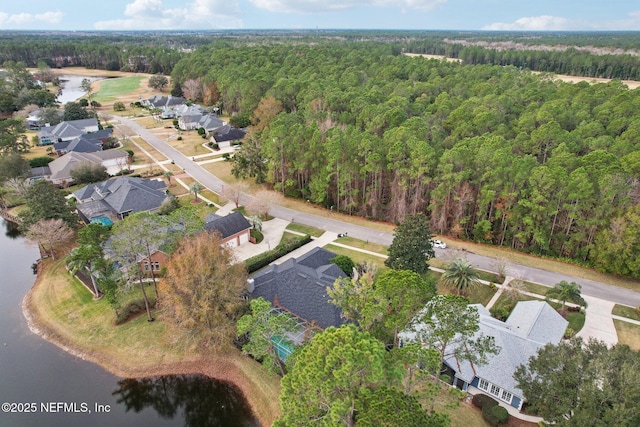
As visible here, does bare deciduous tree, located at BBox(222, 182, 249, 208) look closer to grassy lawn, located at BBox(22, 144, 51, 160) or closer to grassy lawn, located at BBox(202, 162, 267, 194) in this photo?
grassy lawn, located at BBox(202, 162, 267, 194)

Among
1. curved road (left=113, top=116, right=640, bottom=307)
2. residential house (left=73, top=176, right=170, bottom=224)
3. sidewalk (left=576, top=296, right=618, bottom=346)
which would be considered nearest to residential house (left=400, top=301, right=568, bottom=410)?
sidewalk (left=576, top=296, right=618, bottom=346)

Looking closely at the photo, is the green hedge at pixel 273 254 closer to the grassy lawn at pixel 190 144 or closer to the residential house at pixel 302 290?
the residential house at pixel 302 290

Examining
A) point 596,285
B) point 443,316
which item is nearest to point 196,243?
point 443,316

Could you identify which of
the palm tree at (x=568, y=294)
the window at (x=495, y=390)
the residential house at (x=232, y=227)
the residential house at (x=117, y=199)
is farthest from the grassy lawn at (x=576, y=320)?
the residential house at (x=117, y=199)

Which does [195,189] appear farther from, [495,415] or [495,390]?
[495,415]

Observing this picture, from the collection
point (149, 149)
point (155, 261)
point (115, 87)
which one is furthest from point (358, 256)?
point (115, 87)

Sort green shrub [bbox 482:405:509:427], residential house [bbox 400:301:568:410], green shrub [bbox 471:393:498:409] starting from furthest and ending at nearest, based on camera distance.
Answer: residential house [bbox 400:301:568:410], green shrub [bbox 471:393:498:409], green shrub [bbox 482:405:509:427]
